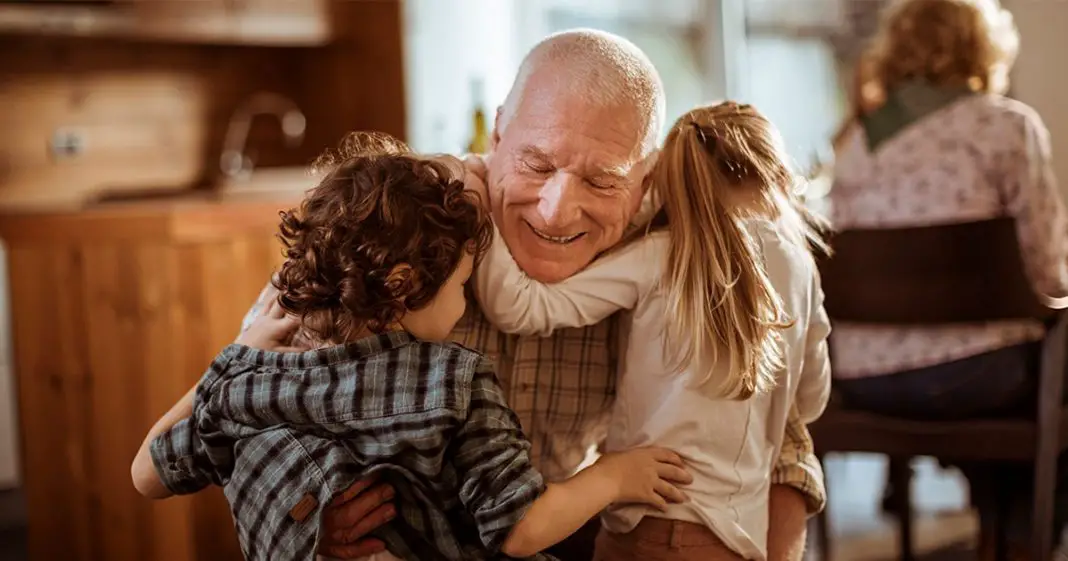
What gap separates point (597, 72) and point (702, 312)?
1.01 ft

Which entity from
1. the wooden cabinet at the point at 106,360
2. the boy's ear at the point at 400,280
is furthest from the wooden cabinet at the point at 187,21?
the boy's ear at the point at 400,280

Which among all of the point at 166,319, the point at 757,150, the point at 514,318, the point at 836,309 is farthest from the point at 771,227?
the point at 166,319

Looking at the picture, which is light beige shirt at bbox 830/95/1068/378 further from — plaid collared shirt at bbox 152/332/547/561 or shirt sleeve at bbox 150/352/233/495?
shirt sleeve at bbox 150/352/233/495

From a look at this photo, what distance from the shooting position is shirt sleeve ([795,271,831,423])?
5.08 feet

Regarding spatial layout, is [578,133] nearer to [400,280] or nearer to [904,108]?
[400,280]

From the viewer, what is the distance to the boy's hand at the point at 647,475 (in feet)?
4.50

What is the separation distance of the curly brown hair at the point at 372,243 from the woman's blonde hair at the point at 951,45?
1.89m

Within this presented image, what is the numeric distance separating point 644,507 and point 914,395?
1314mm

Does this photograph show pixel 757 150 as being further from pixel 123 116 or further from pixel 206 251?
pixel 123 116

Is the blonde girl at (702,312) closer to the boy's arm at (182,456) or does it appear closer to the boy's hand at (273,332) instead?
the boy's hand at (273,332)

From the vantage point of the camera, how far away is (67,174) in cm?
404

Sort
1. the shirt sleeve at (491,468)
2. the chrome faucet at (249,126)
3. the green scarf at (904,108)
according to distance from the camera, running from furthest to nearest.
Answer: the chrome faucet at (249,126) → the green scarf at (904,108) → the shirt sleeve at (491,468)

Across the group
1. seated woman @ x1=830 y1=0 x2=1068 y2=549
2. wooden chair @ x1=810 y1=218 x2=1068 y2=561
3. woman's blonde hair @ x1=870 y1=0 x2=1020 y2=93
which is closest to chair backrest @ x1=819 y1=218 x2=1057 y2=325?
wooden chair @ x1=810 y1=218 x2=1068 y2=561

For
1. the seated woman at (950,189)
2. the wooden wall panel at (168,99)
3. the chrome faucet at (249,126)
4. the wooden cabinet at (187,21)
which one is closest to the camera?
the seated woman at (950,189)
